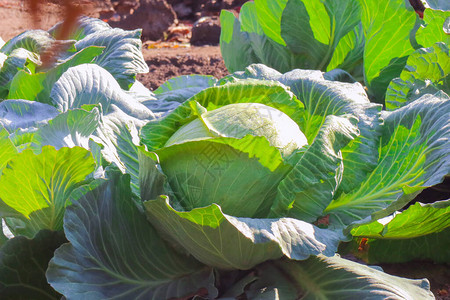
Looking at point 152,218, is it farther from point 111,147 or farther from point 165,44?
point 165,44

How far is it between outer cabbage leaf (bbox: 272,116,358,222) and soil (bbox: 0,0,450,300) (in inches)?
27.0

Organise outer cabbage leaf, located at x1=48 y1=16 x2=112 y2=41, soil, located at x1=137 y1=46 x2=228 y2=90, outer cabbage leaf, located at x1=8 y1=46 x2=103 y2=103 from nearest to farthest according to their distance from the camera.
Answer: outer cabbage leaf, located at x1=8 y1=46 x2=103 y2=103
outer cabbage leaf, located at x1=48 y1=16 x2=112 y2=41
soil, located at x1=137 y1=46 x2=228 y2=90

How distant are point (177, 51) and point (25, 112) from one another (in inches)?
145

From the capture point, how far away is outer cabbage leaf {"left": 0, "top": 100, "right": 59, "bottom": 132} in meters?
2.11

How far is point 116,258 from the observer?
1.61 meters

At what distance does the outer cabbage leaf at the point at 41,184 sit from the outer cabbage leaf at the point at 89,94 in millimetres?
541

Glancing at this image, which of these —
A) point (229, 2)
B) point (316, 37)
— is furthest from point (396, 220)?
point (229, 2)

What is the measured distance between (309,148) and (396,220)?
36cm

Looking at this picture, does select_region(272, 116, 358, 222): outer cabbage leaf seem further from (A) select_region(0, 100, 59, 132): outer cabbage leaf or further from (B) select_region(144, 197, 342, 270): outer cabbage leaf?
(A) select_region(0, 100, 59, 132): outer cabbage leaf

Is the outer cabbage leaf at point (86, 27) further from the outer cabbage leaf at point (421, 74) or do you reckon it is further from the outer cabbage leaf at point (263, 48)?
the outer cabbage leaf at point (421, 74)

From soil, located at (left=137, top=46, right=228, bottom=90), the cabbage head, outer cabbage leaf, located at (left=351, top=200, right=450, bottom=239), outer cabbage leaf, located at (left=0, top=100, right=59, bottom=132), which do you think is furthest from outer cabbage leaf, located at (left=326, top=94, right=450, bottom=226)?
soil, located at (left=137, top=46, right=228, bottom=90)

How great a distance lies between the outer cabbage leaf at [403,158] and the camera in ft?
5.78

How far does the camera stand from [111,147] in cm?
182

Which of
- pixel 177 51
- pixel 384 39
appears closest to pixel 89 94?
pixel 384 39
